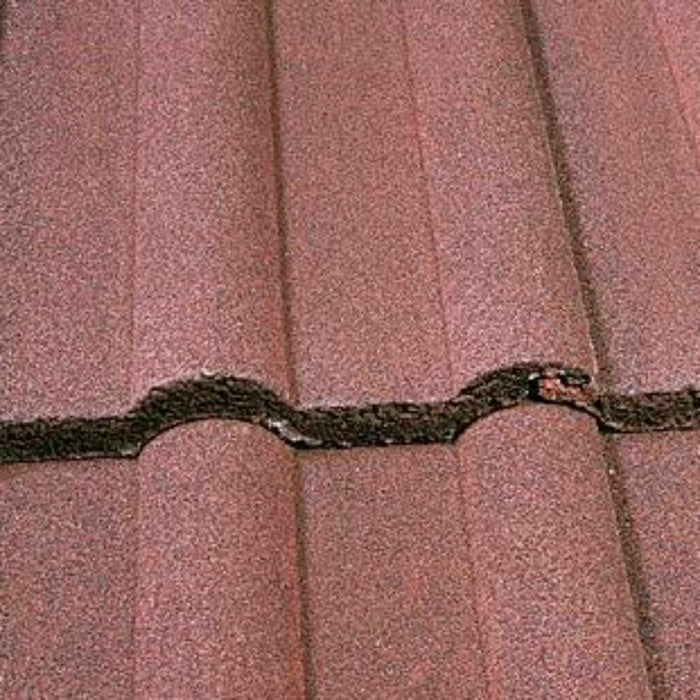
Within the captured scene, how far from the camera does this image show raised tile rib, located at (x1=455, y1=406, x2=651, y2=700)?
94cm

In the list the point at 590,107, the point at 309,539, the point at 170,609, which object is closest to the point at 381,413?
the point at 309,539

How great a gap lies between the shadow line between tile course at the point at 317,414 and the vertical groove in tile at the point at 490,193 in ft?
0.06

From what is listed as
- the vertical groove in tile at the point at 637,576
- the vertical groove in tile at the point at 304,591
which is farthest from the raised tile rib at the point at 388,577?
the vertical groove in tile at the point at 637,576

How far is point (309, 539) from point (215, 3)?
0.49 meters

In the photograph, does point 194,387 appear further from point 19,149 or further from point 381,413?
point 19,149

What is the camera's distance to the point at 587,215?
3.90ft


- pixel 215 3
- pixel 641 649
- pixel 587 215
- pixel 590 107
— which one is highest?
pixel 215 3

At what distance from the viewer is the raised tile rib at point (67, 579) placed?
37.6 inches

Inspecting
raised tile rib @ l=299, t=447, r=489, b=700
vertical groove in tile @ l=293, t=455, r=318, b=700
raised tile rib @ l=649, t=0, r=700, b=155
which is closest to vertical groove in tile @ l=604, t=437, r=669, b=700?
raised tile rib @ l=299, t=447, r=489, b=700

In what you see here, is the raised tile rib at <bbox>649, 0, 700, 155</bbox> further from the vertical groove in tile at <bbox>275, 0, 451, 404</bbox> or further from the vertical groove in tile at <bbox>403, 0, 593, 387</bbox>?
the vertical groove in tile at <bbox>275, 0, 451, 404</bbox>

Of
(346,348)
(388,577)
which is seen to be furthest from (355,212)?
(388,577)

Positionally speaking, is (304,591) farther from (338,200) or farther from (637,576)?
(338,200)

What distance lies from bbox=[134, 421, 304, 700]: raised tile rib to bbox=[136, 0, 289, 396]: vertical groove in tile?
→ 62mm

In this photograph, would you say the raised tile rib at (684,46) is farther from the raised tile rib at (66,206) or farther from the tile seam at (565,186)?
the raised tile rib at (66,206)
